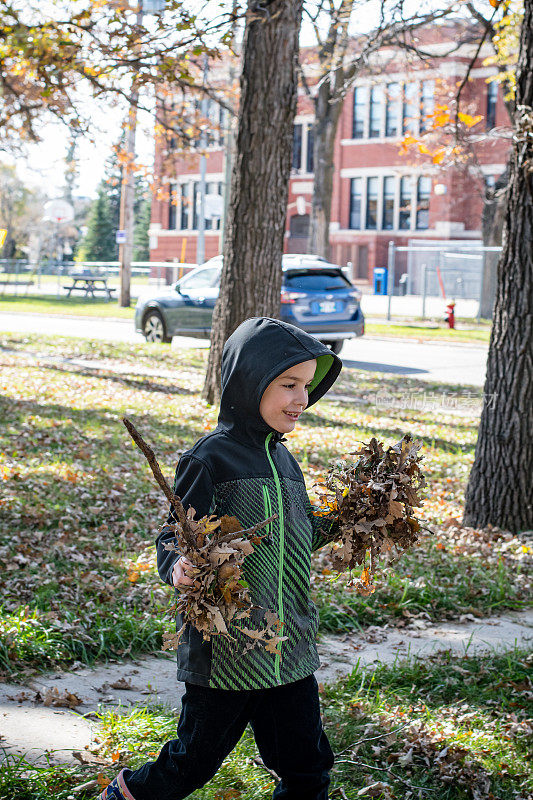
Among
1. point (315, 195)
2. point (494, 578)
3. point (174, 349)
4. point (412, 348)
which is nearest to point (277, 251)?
point (494, 578)

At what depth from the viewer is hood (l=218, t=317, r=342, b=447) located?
2.67 metres

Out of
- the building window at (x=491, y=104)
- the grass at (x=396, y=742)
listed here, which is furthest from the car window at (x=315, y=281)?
the building window at (x=491, y=104)

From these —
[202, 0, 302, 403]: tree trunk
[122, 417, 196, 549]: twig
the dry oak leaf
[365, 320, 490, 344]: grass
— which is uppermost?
[202, 0, 302, 403]: tree trunk

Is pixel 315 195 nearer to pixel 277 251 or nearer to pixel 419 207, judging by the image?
pixel 277 251

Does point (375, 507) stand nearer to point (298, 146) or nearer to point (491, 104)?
point (491, 104)

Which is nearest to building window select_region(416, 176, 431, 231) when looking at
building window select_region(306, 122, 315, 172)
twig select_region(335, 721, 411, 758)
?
building window select_region(306, 122, 315, 172)

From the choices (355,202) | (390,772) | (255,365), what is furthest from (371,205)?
(255,365)

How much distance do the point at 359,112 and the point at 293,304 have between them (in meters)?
32.8

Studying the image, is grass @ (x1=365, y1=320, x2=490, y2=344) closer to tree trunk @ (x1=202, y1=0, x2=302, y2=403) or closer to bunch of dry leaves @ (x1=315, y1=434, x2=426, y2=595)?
tree trunk @ (x1=202, y1=0, x2=302, y2=403)

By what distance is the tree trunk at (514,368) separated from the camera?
616 cm

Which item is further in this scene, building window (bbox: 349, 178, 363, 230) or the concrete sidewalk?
building window (bbox: 349, 178, 363, 230)

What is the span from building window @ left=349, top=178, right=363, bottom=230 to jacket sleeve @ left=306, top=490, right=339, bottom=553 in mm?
43930

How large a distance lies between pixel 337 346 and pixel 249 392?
14033 millimetres

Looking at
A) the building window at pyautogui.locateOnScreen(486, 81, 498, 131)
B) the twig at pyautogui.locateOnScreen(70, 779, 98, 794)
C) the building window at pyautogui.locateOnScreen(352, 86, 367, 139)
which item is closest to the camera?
the twig at pyautogui.locateOnScreen(70, 779, 98, 794)
